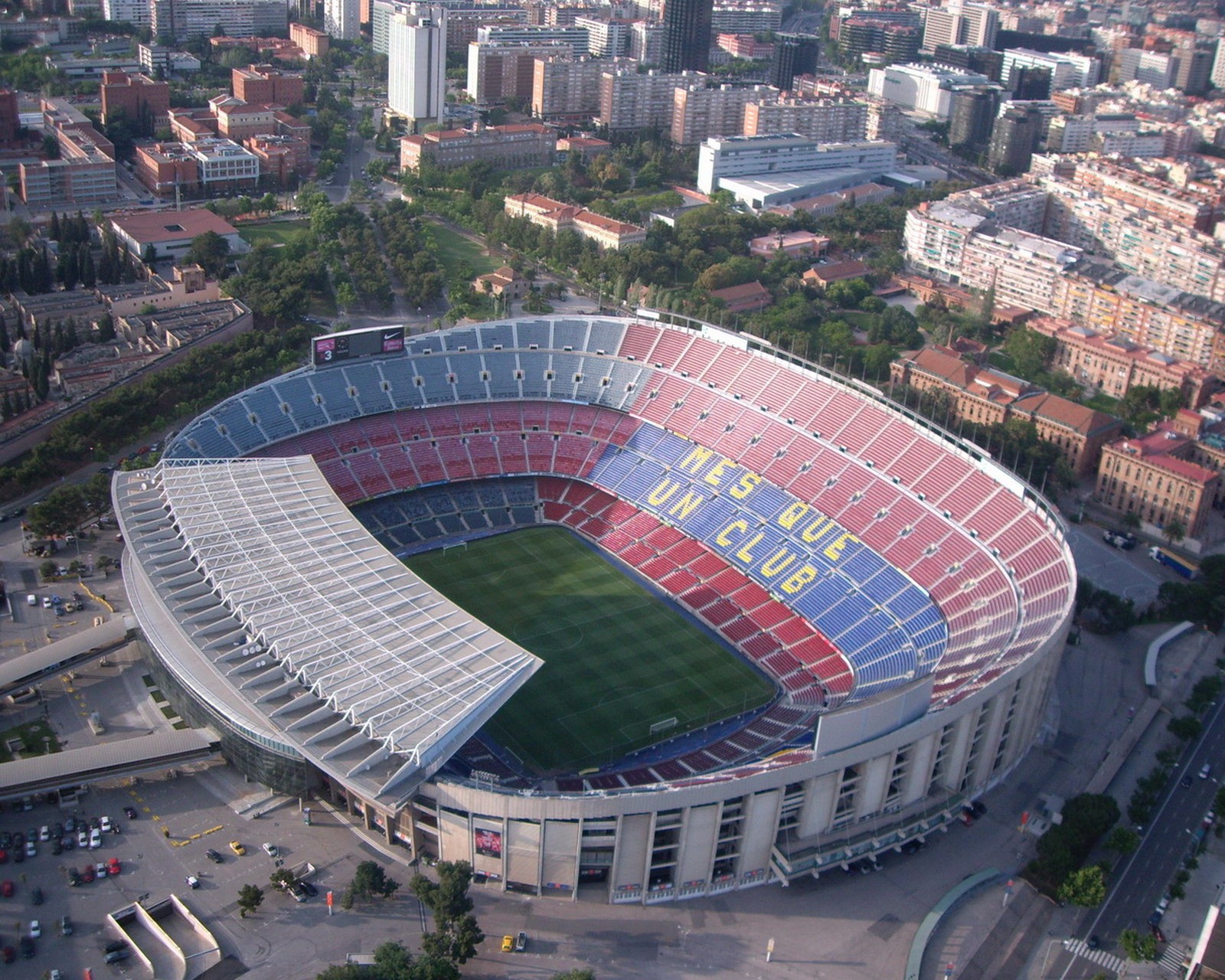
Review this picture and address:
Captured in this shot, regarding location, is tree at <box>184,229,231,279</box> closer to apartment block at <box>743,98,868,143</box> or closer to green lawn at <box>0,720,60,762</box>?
green lawn at <box>0,720,60,762</box>

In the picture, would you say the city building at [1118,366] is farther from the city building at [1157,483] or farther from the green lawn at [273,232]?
the green lawn at [273,232]

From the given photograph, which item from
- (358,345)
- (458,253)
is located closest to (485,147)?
(458,253)

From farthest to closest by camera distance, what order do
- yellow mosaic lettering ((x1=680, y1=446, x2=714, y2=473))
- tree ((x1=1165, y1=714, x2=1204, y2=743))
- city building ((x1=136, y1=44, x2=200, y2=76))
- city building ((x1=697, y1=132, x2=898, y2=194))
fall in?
city building ((x1=136, y1=44, x2=200, y2=76)) < city building ((x1=697, y1=132, x2=898, y2=194)) < yellow mosaic lettering ((x1=680, y1=446, x2=714, y2=473)) < tree ((x1=1165, y1=714, x2=1204, y2=743))

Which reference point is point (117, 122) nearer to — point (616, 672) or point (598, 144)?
point (598, 144)

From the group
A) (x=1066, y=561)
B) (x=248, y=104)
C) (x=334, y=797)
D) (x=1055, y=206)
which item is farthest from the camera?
(x=248, y=104)

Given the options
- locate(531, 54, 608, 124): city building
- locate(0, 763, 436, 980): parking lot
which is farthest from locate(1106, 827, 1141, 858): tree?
locate(531, 54, 608, 124): city building

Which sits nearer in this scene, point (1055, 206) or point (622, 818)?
point (622, 818)

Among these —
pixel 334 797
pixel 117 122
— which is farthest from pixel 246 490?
pixel 117 122
